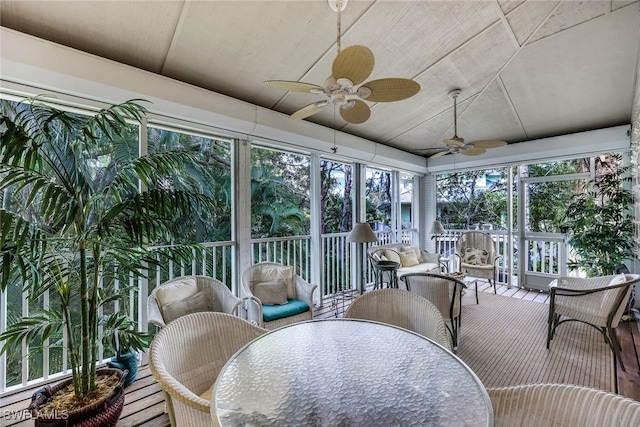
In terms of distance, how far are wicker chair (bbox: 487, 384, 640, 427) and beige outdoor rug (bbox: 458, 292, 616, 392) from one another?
5.31 feet

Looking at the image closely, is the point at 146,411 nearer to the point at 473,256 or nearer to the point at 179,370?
the point at 179,370

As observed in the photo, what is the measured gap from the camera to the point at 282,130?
3492 millimetres

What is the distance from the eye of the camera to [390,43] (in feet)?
8.59

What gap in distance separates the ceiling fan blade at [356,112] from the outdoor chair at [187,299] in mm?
1882

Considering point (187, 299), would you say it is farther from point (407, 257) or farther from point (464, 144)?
point (407, 257)

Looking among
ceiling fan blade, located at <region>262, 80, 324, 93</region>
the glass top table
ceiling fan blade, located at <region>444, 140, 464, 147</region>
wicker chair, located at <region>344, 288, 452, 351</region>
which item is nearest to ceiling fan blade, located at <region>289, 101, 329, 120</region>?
ceiling fan blade, located at <region>262, 80, 324, 93</region>

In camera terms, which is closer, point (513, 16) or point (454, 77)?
point (513, 16)

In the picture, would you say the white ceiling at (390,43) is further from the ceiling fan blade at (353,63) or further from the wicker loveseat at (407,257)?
the wicker loveseat at (407,257)

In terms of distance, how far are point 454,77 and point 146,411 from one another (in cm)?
447

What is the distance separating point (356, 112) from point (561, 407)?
211 cm

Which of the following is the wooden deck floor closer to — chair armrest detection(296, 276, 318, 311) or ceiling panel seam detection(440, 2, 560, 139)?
chair armrest detection(296, 276, 318, 311)

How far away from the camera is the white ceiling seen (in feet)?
6.72

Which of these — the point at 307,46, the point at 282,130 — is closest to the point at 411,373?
the point at 307,46

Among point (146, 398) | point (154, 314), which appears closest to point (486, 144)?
point (154, 314)
